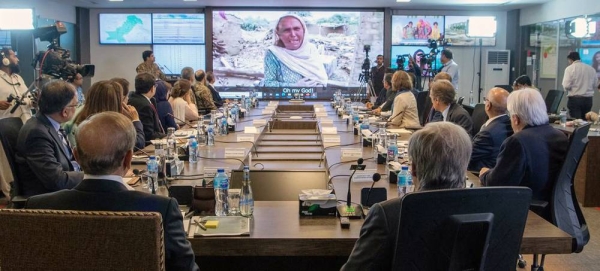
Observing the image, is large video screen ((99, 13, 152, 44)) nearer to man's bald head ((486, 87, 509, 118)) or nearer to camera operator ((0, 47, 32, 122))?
camera operator ((0, 47, 32, 122))

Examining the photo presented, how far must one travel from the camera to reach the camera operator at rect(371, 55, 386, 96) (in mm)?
11562

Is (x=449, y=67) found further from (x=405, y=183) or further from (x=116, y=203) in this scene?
(x=116, y=203)

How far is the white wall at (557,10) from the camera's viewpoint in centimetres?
961

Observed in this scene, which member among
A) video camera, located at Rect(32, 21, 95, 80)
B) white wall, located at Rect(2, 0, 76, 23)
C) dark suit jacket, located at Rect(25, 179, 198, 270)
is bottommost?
dark suit jacket, located at Rect(25, 179, 198, 270)

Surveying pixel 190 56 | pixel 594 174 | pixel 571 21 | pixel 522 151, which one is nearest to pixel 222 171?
pixel 522 151

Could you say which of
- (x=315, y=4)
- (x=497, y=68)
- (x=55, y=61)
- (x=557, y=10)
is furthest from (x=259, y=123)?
(x=497, y=68)

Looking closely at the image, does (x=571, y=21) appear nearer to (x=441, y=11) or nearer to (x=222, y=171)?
(x=441, y=11)

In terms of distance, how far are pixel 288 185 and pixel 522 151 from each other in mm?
1225

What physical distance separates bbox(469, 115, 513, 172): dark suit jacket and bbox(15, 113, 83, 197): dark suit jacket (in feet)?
7.56

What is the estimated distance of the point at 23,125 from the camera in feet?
10.6

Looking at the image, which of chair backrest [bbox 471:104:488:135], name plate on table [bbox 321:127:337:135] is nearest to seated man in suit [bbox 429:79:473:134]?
chair backrest [bbox 471:104:488:135]

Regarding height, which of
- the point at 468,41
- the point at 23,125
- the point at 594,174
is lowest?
the point at 594,174

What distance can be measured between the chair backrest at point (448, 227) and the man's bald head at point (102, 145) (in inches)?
32.0

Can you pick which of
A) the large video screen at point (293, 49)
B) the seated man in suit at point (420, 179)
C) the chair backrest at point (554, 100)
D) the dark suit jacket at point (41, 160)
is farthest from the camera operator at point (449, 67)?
the seated man in suit at point (420, 179)
